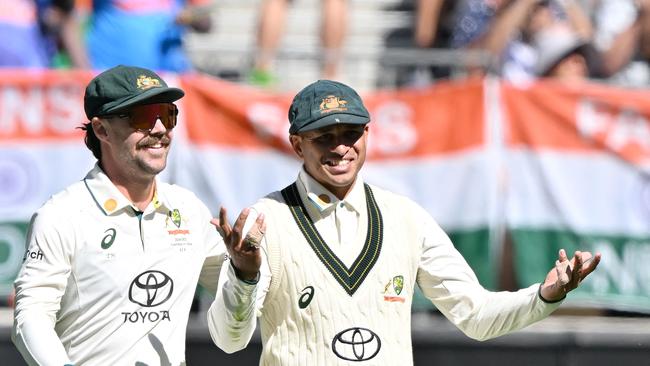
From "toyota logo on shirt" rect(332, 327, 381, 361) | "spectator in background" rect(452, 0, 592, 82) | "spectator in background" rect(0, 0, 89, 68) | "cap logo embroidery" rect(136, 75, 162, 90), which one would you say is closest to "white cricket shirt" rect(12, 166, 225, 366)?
"cap logo embroidery" rect(136, 75, 162, 90)

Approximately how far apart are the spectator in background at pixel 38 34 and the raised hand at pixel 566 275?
607 centimetres

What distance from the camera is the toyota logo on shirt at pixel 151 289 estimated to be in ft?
15.4

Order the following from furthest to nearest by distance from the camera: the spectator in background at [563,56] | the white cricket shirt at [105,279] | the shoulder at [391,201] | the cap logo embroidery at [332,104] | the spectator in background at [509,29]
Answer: the spectator in background at [509,29]
the spectator in background at [563,56]
the shoulder at [391,201]
the cap logo embroidery at [332,104]
the white cricket shirt at [105,279]

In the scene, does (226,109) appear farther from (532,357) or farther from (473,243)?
(532,357)

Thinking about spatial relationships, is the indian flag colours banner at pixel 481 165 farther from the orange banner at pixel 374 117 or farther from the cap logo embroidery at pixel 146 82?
the cap logo embroidery at pixel 146 82

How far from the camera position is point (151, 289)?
4.73 m

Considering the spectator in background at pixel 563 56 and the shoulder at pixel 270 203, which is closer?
the shoulder at pixel 270 203

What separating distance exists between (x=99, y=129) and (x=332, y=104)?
0.87m

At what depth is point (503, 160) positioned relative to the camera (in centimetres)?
926

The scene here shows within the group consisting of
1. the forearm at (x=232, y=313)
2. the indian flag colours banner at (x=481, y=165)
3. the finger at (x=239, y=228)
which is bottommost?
the forearm at (x=232, y=313)

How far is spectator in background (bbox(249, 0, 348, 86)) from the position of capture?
10.2 m

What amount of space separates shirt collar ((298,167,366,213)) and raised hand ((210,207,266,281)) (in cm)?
51

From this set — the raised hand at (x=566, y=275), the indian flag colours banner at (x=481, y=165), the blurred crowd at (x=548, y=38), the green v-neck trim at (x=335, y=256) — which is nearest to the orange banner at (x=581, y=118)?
the indian flag colours banner at (x=481, y=165)

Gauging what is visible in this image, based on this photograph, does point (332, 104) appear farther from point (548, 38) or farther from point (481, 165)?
point (548, 38)
